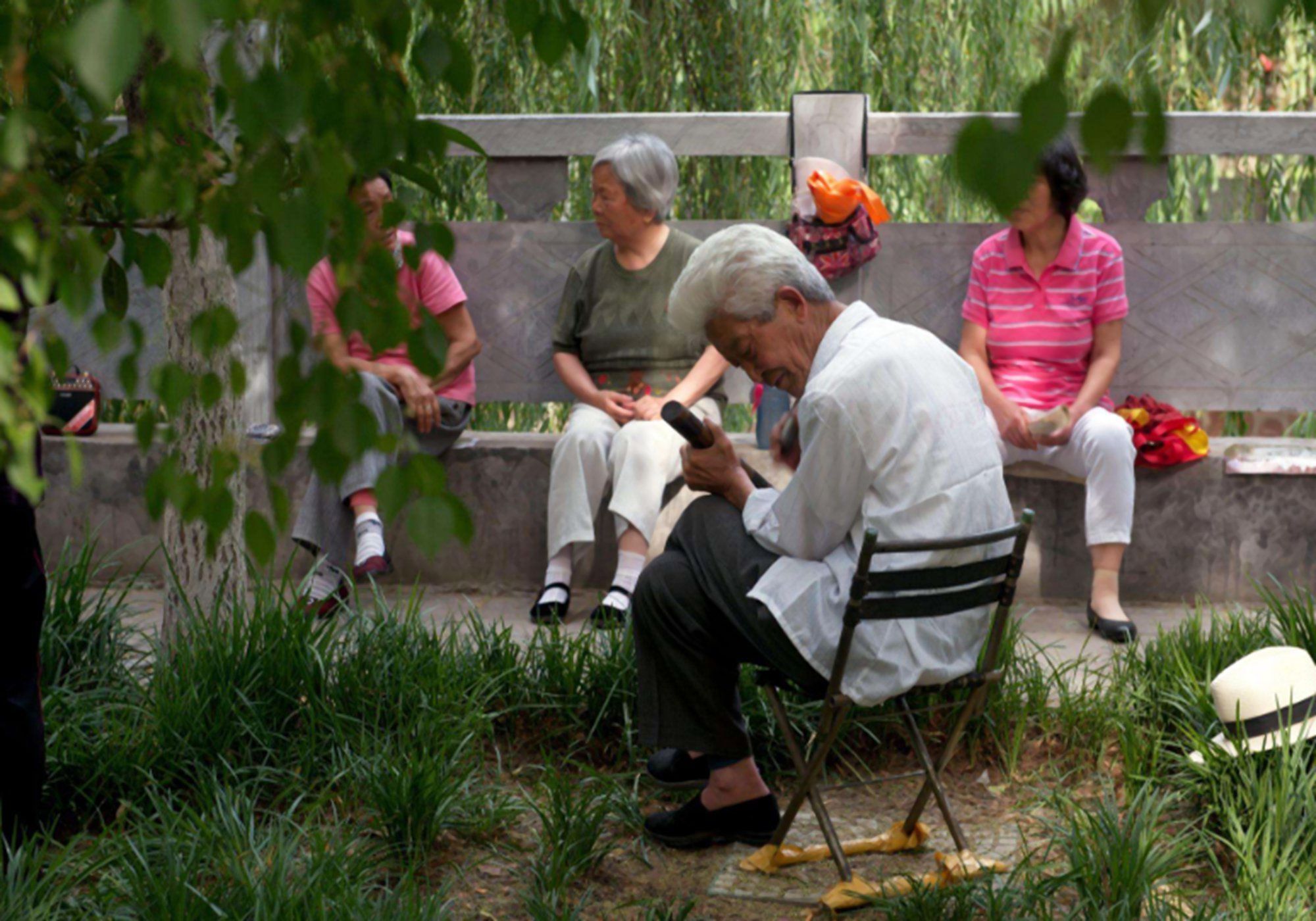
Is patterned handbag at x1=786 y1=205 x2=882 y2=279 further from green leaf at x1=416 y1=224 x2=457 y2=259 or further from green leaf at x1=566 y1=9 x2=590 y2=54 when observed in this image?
green leaf at x1=416 y1=224 x2=457 y2=259

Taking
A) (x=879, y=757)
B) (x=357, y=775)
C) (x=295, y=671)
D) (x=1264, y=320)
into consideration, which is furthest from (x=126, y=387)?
(x=1264, y=320)

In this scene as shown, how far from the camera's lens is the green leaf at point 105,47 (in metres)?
0.95

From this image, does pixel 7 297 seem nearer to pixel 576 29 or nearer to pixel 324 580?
pixel 576 29

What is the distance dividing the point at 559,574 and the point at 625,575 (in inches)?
9.9

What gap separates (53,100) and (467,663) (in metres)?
2.07

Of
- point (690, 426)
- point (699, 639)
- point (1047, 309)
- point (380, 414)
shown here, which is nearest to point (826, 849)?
point (699, 639)

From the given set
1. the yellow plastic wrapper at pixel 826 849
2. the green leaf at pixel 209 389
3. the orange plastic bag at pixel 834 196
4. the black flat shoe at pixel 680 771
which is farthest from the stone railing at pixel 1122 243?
the green leaf at pixel 209 389

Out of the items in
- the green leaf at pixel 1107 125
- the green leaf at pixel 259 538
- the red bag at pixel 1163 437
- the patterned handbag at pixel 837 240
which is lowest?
the red bag at pixel 1163 437

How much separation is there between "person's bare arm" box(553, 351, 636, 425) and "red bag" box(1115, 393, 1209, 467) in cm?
178

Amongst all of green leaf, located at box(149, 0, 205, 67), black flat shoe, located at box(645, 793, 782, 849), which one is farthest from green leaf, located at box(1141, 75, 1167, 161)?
black flat shoe, located at box(645, 793, 782, 849)

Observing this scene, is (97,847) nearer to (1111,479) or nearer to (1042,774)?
(1042,774)

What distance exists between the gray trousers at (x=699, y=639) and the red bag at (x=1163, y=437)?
2.55 meters

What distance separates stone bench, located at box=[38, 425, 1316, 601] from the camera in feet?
18.2

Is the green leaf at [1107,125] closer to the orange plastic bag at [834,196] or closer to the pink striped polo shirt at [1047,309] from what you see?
the pink striped polo shirt at [1047,309]
